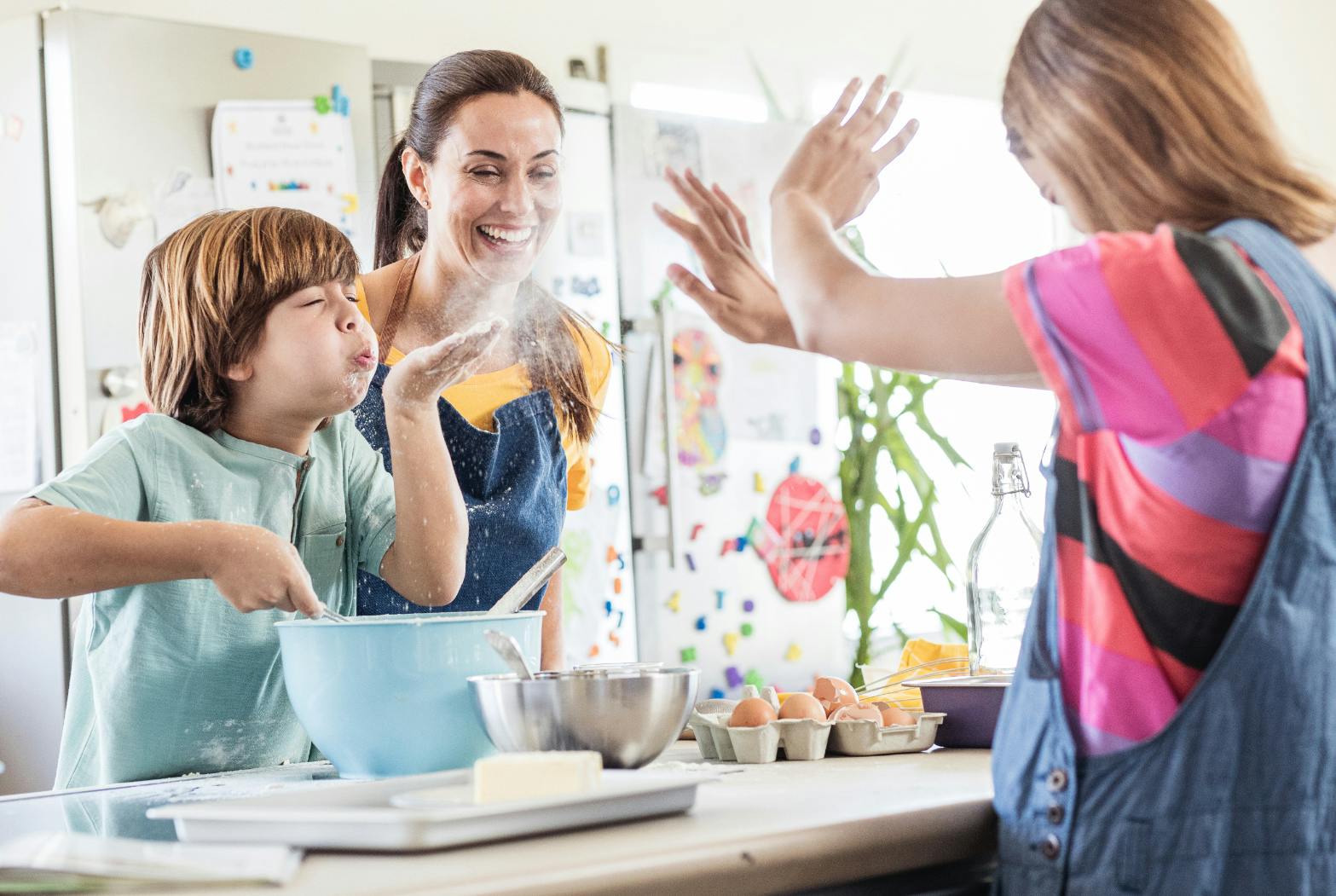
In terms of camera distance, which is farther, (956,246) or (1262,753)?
(956,246)

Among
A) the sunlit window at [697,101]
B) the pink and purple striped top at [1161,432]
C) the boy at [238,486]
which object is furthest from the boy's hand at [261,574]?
the sunlit window at [697,101]

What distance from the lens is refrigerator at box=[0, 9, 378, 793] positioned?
2539 millimetres

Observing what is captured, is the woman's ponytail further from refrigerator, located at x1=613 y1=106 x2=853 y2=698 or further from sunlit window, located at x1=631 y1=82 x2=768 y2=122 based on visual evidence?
sunlit window, located at x1=631 y1=82 x2=768 y2=122

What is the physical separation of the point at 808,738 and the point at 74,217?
76.1 inches

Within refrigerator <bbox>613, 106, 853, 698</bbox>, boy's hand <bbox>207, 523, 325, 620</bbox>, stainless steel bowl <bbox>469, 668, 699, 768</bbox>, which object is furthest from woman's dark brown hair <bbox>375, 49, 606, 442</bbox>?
refrigerator <bbox>613, 106, 853, 698</bbox>

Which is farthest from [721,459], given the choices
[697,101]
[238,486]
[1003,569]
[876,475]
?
[238,486]

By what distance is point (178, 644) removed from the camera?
1.28 meters

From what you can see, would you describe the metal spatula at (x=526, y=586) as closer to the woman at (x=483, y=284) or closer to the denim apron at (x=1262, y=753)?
the woman at (x=483, y=284)

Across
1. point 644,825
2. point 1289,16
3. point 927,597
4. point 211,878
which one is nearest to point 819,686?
point 644,825

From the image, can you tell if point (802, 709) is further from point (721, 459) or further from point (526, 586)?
point (721, 459)

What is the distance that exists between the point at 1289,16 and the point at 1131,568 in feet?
15.2

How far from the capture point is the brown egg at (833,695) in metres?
1.21

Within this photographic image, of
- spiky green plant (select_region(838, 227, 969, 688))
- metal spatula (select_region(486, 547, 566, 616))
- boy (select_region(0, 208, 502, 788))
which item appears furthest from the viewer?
spiky green plant (select_region(838, 227, 969, 688))

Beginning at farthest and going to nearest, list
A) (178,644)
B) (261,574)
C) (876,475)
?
(876,475)
(178,644)
(261,574)
